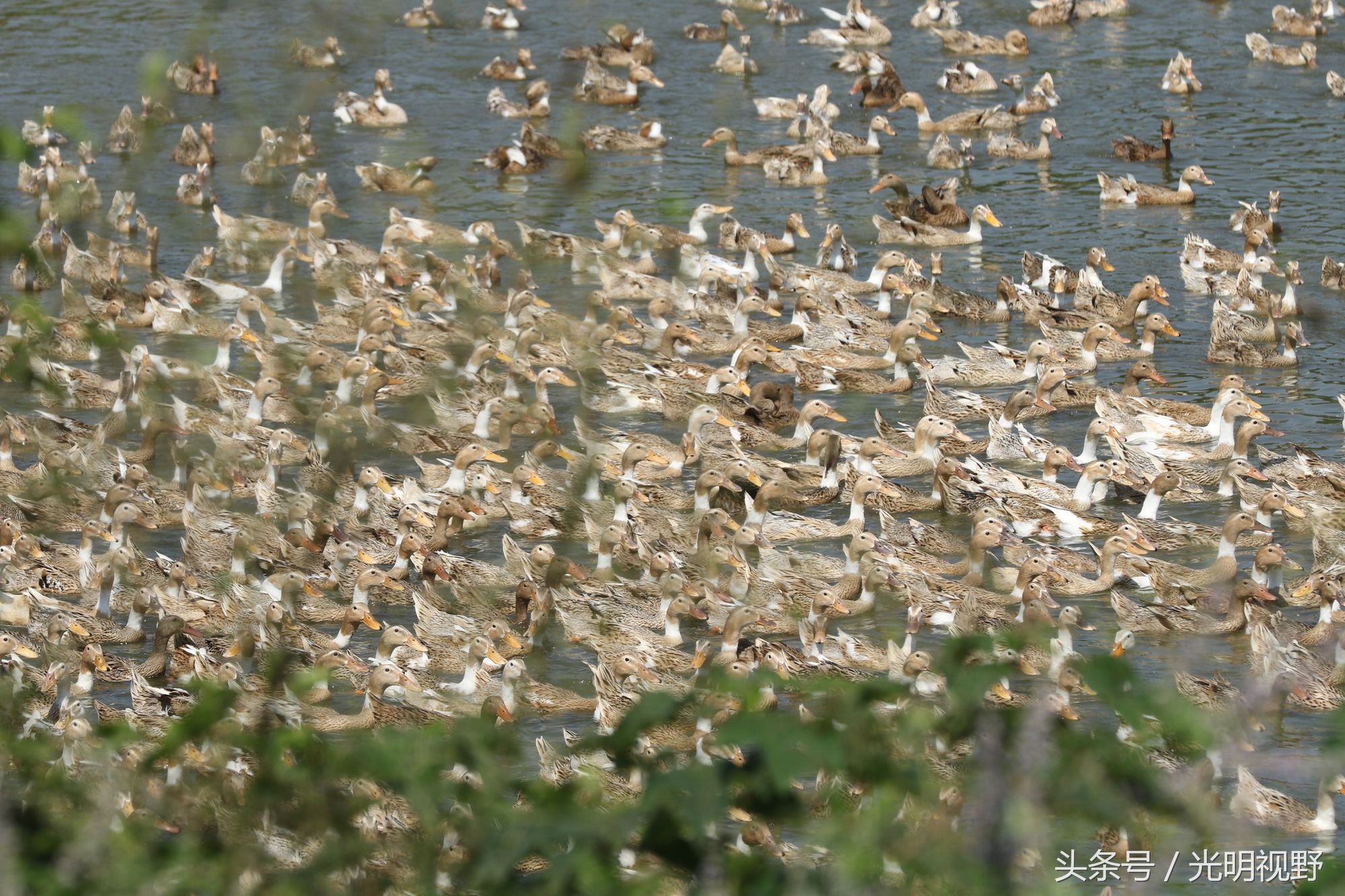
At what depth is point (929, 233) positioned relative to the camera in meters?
24.0

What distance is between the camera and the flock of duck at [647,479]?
13.4 metres

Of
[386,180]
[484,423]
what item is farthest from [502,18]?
[484,423]

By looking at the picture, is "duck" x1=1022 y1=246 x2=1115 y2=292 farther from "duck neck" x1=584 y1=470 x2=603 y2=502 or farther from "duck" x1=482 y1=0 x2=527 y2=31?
"duck" x1=482 y1=0 x2=527 y2=31

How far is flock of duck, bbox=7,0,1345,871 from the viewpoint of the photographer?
13.4m

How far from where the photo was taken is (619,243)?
23609mm

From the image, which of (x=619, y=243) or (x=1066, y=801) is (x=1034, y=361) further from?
(x=1066, y=801)

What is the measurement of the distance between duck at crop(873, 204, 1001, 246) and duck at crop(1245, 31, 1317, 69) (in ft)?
26.0

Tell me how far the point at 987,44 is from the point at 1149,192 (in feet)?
24.9

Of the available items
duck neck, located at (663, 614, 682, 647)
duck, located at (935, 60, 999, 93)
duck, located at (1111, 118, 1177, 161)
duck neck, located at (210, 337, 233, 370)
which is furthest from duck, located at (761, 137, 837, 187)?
duck neck, located at (663, 614, 682, 647)

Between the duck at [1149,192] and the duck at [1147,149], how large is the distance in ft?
3.75

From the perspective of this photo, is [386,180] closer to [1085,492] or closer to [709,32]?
[709,32]

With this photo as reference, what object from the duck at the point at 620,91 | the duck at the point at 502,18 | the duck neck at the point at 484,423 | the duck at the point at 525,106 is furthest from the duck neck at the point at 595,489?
the duck at the point at 502,18

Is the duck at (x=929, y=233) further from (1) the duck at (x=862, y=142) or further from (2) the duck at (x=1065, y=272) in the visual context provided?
(1) the duck at (x=862, y=142)

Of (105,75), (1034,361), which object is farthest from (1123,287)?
(105,75)
